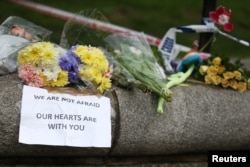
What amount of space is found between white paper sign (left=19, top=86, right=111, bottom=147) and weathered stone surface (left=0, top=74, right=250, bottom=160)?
81 mm

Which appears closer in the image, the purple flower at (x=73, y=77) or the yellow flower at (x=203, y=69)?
the purple flower at (x=73, y=77)

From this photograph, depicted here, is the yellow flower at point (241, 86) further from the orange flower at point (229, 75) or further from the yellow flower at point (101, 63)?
the yellow flower at point (101, 63)

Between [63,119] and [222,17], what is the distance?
2.08 metres

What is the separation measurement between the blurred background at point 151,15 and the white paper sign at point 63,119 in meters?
4.93

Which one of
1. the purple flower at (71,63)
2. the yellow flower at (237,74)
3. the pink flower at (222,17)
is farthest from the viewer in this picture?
the pink flower at (222,17)

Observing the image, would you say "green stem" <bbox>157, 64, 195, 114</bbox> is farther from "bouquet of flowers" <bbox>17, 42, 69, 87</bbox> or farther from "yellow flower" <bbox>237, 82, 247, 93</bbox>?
"bouquet of flowers" <bbox>17, 42, 69, 87</bbox>

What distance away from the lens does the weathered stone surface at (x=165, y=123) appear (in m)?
4.08

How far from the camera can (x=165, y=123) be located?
4.60 metres

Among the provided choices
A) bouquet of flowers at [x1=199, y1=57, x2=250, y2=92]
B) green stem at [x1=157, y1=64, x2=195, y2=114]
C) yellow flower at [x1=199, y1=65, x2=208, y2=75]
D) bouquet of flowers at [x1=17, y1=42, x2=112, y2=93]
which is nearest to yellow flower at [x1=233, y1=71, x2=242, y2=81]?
bouquet of flowers at [x1=199, y1=57, x2=250, y2=92]

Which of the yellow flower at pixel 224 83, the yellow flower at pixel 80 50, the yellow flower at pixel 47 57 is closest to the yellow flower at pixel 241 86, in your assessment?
the yellow flower at pixel 224 83

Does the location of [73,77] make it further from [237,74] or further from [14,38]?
[237,74]

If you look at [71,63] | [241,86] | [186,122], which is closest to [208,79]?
[241,86]

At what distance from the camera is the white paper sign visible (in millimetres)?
4016

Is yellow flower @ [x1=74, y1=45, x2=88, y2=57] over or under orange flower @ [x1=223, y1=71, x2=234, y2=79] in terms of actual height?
over
